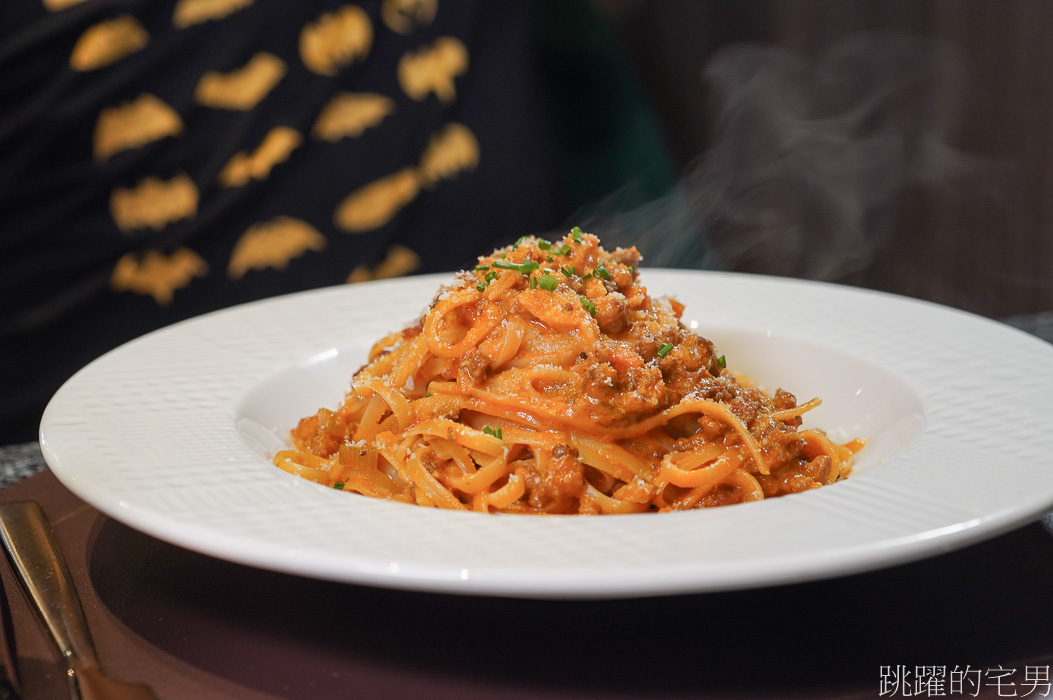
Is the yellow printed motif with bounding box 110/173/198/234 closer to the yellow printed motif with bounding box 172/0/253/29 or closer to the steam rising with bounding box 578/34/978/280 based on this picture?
the yellow printed motif with bounding box 172/0/253/29

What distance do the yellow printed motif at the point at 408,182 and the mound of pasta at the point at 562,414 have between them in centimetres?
259

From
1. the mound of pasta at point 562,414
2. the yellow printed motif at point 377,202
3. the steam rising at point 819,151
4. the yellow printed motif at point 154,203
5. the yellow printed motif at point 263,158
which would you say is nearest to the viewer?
the mound of pasta at point 562,414

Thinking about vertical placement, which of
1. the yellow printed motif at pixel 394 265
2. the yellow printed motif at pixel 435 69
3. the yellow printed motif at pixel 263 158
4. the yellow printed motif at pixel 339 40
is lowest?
the yellow printed motif at pixel 394 265

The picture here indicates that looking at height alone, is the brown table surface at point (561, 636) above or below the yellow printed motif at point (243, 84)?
below

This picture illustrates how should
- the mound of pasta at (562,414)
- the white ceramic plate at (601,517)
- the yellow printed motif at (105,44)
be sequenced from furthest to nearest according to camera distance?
the yellow printed motif at (105,44)
the mound of pasta at (562,414)
the white ceramic plate at (601,517)

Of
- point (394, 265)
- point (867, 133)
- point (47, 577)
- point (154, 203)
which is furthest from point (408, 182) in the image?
point (47, 577)

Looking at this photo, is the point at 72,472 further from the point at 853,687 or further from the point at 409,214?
the point at 409,214

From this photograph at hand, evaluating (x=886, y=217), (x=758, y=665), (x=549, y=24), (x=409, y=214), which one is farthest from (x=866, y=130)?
(x=758, y=665)

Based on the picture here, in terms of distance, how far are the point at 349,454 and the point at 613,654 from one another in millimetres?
835

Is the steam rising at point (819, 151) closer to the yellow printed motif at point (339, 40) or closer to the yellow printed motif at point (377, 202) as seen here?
the yellow printed motif at point (377, 202)

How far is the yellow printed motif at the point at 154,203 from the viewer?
12.6 ft

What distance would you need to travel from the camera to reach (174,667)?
1148 millimetres

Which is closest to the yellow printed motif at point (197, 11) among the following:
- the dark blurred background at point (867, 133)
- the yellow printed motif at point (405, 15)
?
the yellow printed motif at point (405, 15)

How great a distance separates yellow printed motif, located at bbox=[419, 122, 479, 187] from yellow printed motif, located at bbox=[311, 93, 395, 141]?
13.2 inches
